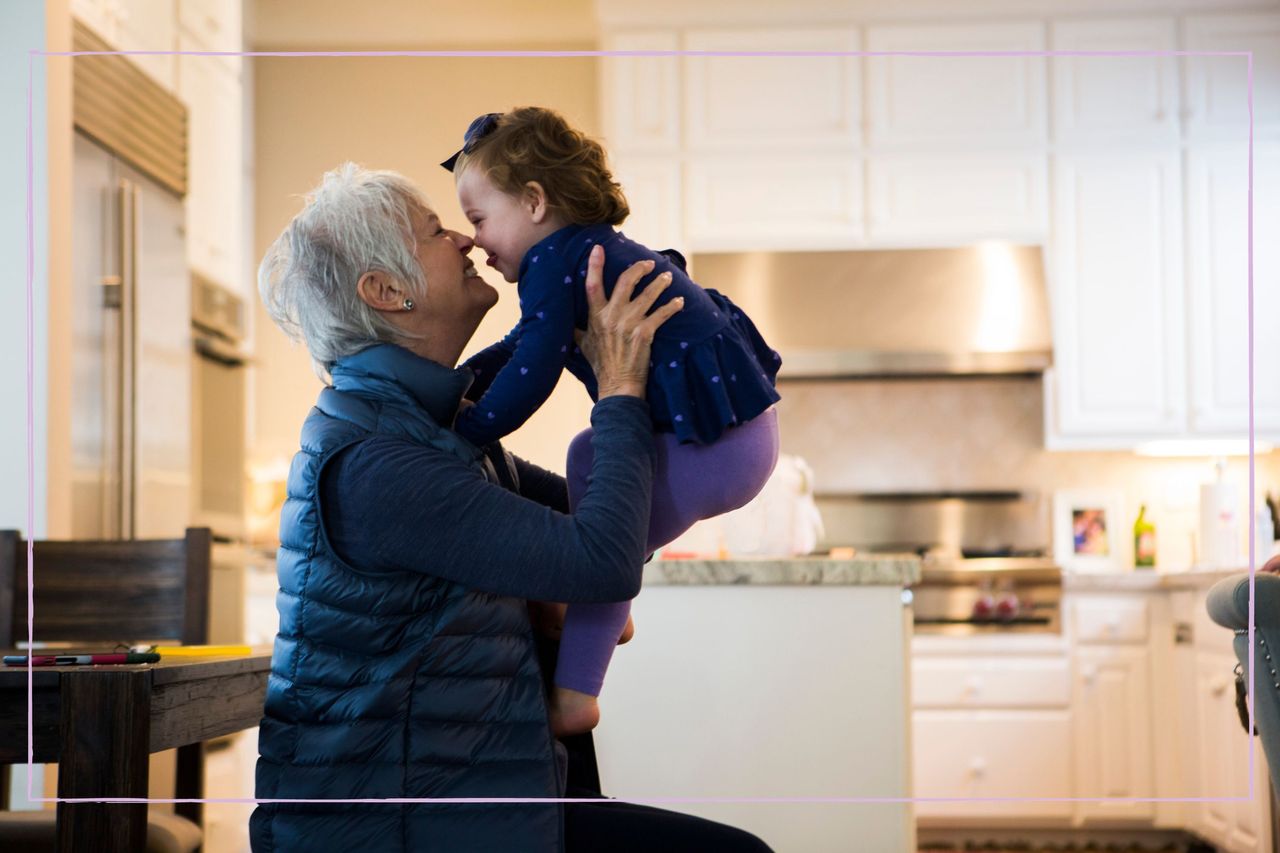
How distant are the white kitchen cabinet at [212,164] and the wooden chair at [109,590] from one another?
165 centimetres

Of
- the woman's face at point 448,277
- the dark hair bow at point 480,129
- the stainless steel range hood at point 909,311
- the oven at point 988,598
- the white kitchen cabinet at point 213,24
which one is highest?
the white kitchen cabinet at point 213,24

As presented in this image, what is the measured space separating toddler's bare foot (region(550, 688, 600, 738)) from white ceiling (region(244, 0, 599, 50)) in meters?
4.06

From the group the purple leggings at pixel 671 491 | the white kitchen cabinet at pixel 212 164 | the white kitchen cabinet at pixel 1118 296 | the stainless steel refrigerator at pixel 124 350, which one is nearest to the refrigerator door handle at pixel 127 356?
the stainless steel refrigerator at pixel 124 350

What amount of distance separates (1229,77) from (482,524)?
13.8 feet

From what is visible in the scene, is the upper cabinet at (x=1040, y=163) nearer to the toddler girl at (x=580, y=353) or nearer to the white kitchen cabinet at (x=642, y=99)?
the white kitchen cabinet at (x=642, y=99)

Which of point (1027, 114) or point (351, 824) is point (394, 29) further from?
point (351, 824)

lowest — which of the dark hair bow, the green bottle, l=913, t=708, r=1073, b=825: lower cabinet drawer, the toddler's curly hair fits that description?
l=913, t=708, r=1073, b=825: lower cabinet drawer

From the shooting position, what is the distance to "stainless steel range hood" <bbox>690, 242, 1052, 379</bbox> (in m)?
4.36

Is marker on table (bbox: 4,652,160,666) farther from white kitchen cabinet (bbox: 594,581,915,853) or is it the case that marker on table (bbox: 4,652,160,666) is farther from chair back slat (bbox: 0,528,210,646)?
white kitchen cabinet (bbox: 594,581,915,853)

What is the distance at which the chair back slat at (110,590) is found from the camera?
2004mm

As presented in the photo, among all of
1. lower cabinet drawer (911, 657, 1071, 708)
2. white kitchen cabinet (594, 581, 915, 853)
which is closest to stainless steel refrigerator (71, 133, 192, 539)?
white kitchen cabinet (594, 581, 915, 853)

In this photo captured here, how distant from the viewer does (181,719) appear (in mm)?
1219

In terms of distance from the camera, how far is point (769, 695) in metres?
2.13

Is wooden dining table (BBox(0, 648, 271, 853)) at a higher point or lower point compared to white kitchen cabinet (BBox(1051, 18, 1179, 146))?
lower
